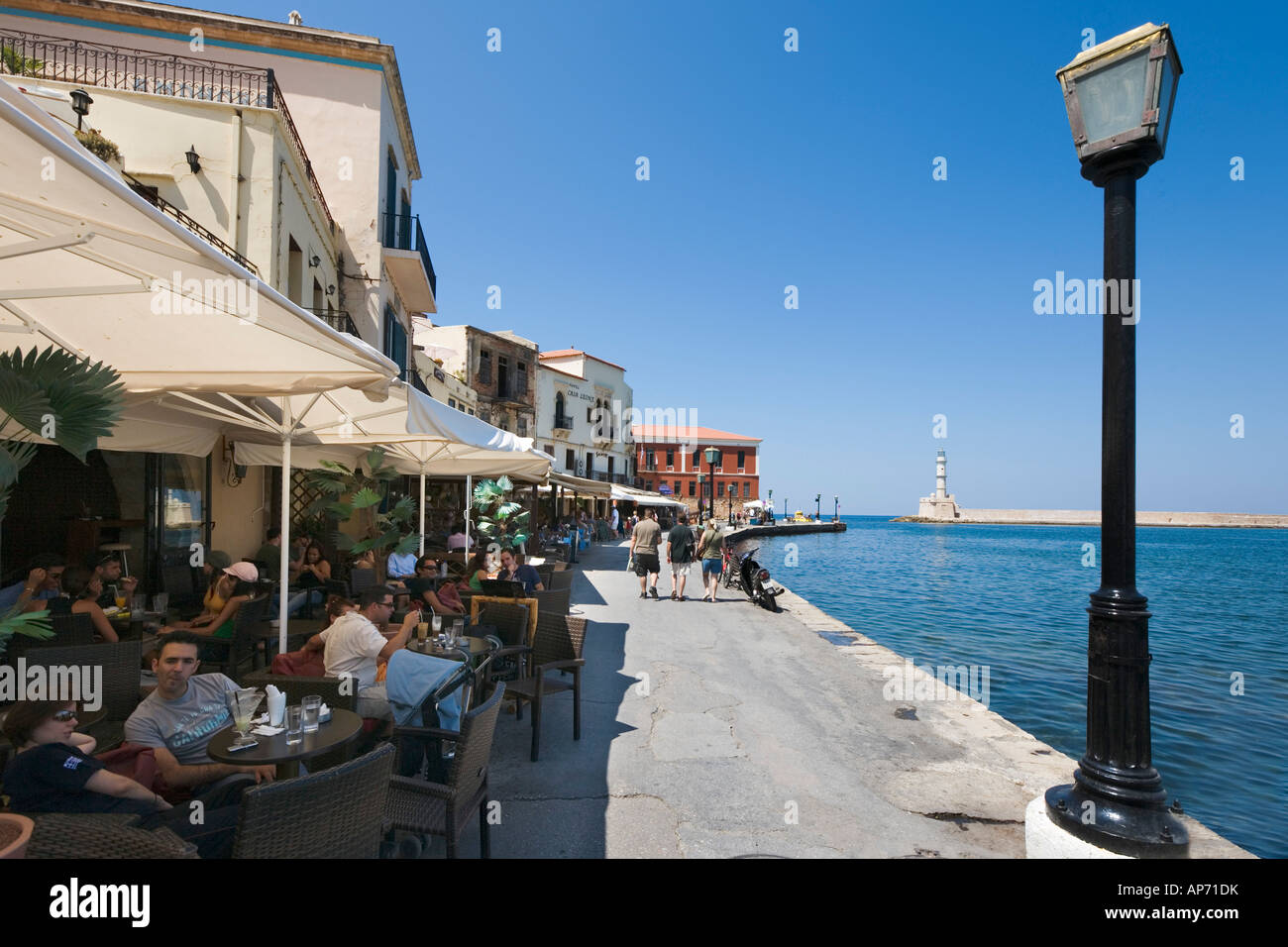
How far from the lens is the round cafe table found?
2.78m

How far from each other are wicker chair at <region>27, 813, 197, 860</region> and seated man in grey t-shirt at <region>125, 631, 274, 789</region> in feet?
3.32

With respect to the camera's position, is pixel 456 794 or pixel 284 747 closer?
pixel 456 794

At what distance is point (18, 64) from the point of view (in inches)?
320

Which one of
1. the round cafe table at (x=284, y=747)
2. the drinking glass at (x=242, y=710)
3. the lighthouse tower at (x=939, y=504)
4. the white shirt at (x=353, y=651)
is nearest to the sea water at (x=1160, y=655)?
the round cafe table at (x=284, y=747)

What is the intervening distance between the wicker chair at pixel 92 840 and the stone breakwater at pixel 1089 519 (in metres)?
126

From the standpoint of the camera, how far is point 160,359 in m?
3.86

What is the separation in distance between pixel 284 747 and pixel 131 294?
2.34 m

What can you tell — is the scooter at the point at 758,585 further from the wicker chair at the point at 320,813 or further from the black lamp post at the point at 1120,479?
the wicker chair at the point at 320,813

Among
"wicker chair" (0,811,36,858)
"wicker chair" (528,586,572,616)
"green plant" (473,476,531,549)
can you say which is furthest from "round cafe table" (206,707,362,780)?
"green plant" (473,476,531,549)

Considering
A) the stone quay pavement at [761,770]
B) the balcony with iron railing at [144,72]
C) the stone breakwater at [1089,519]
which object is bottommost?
the stone breakwater at [1089,519]

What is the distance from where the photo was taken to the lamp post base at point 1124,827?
2.43m

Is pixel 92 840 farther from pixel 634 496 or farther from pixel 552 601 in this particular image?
pixel 634 496

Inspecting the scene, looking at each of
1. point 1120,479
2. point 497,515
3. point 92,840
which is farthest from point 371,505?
point 1120,479
